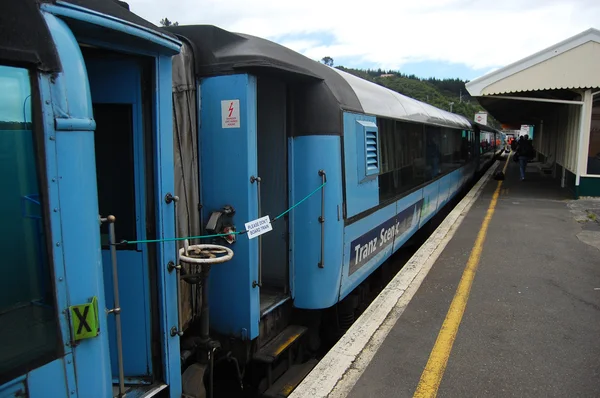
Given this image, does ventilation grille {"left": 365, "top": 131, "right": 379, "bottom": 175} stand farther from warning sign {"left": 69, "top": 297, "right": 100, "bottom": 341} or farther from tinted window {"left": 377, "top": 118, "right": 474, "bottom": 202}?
warning sign {"left": 69, "top": 297, "right": 100, "bottom": 341}

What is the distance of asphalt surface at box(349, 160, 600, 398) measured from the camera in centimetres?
345

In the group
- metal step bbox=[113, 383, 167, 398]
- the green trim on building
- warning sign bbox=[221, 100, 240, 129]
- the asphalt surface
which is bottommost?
the asphalt surface

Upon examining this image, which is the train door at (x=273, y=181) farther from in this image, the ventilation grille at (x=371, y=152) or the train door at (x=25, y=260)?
the train door at (x=25, y=260)

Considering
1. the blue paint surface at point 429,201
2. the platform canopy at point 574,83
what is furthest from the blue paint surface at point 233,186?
the platform canopy at point 574,83

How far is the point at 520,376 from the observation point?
355cm

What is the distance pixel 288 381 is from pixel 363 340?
764 mm

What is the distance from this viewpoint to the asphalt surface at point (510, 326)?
11.3 feet

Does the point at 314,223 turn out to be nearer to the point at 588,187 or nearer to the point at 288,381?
the point at 288,381

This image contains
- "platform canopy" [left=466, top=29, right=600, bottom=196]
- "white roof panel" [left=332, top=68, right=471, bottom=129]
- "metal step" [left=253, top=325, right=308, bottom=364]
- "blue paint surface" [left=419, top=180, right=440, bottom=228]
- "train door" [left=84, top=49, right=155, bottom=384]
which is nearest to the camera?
"train door" [left=84, top=49, right=155, bottom=384]

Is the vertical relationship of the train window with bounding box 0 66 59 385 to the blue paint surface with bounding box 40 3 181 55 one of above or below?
below

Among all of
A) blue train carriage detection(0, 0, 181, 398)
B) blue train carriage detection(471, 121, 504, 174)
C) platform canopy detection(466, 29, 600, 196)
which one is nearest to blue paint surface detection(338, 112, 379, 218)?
blue train carriage detection(0, 0, 181, 398)

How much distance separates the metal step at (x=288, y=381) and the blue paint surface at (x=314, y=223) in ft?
1.88

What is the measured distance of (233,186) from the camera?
361cm

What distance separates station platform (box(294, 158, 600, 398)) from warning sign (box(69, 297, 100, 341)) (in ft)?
5.81
